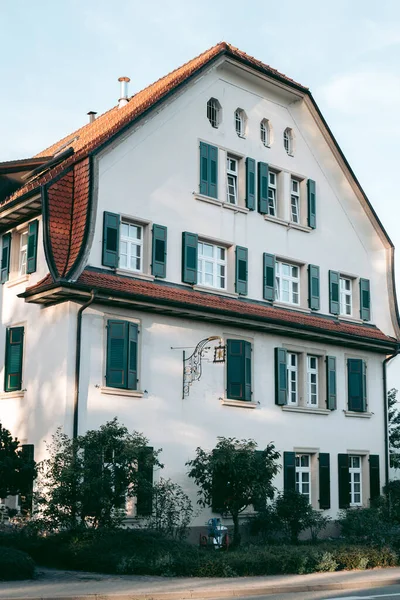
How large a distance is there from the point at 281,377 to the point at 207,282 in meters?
3.66

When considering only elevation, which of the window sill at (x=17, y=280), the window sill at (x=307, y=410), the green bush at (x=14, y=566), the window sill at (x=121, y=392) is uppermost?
the window sill at (x=17, y=280)

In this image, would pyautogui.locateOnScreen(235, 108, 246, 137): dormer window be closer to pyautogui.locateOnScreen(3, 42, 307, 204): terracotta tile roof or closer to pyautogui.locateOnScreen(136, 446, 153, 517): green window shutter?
pyautogui.locateOnScreen(3, 42, 307, 204): terracotta tile roof

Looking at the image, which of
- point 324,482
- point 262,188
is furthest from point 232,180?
point 324,482

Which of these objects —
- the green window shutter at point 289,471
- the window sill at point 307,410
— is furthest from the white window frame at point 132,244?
the green window shutter at point 289,471

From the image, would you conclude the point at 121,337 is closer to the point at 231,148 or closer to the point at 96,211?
the point at 96,211

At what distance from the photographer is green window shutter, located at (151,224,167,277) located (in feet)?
78.9

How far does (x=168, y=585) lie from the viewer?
16.2 metres

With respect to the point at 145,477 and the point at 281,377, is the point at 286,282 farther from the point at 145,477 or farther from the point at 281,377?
the point at 145,477

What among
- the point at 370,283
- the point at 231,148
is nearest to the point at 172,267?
the point at 231,148

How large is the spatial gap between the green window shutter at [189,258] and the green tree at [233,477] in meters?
4.56

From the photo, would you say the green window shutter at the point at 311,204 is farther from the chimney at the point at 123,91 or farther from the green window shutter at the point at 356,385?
the chimney at the point at 123,91

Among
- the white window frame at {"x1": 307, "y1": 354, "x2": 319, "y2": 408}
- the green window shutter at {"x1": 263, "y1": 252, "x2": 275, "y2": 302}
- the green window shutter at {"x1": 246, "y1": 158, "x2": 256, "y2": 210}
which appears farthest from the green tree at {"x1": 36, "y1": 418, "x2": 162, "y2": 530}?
the green window shutter at {"x1": 246, "y1": 158, "x2": 256, "y2": 210}

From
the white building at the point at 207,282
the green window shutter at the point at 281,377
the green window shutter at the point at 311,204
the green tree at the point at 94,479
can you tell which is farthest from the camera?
the green window shutter at the point at 311,204

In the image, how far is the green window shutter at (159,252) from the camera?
24062 millimetres
